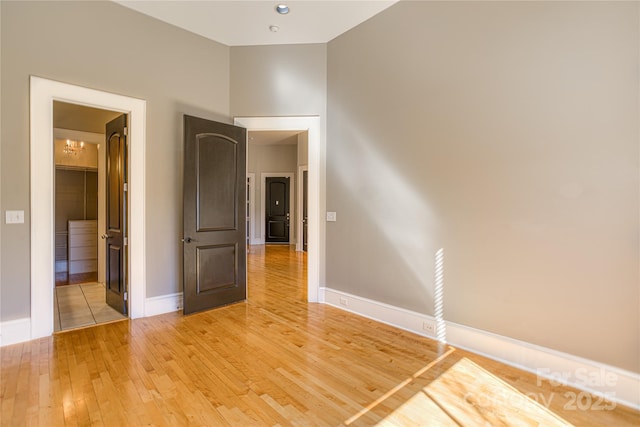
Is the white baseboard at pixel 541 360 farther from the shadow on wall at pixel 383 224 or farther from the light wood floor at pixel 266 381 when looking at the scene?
the shadow on wall at pixel 383 224

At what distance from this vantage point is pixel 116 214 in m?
3.87

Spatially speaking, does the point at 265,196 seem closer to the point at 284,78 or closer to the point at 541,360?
the point at 284,78

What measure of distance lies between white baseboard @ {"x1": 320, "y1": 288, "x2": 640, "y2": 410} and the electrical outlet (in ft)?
0.07

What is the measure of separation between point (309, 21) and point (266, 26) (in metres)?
0.53

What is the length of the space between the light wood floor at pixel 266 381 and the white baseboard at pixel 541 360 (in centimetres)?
9

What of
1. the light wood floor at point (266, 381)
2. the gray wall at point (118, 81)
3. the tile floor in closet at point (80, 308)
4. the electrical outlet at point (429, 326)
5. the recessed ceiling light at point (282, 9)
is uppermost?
the recessed ceiling light at point (282, 9)

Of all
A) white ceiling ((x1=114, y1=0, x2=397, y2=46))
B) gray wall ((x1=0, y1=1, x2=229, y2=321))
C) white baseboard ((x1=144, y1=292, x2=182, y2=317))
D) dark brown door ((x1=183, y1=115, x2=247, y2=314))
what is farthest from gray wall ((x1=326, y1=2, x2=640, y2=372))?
white baseboard ((x1=144, y1=292, x2=182, y2=317))

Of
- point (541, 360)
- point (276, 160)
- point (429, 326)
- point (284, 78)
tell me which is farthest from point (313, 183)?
point (276, 160)

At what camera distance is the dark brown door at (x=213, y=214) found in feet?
12.2

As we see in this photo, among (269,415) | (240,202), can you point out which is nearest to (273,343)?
(269,415)

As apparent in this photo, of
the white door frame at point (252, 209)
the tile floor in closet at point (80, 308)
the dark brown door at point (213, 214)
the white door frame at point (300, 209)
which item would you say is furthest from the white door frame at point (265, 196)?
the dark brown door at point (213, 214)

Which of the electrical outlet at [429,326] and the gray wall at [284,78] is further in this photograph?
the gray wall at [284,78]

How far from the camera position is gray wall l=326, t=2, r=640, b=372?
7.07ft

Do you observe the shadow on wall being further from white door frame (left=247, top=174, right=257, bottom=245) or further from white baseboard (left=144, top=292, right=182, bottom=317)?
white door frame (left=247, top=174, right=257, bottom=245)
